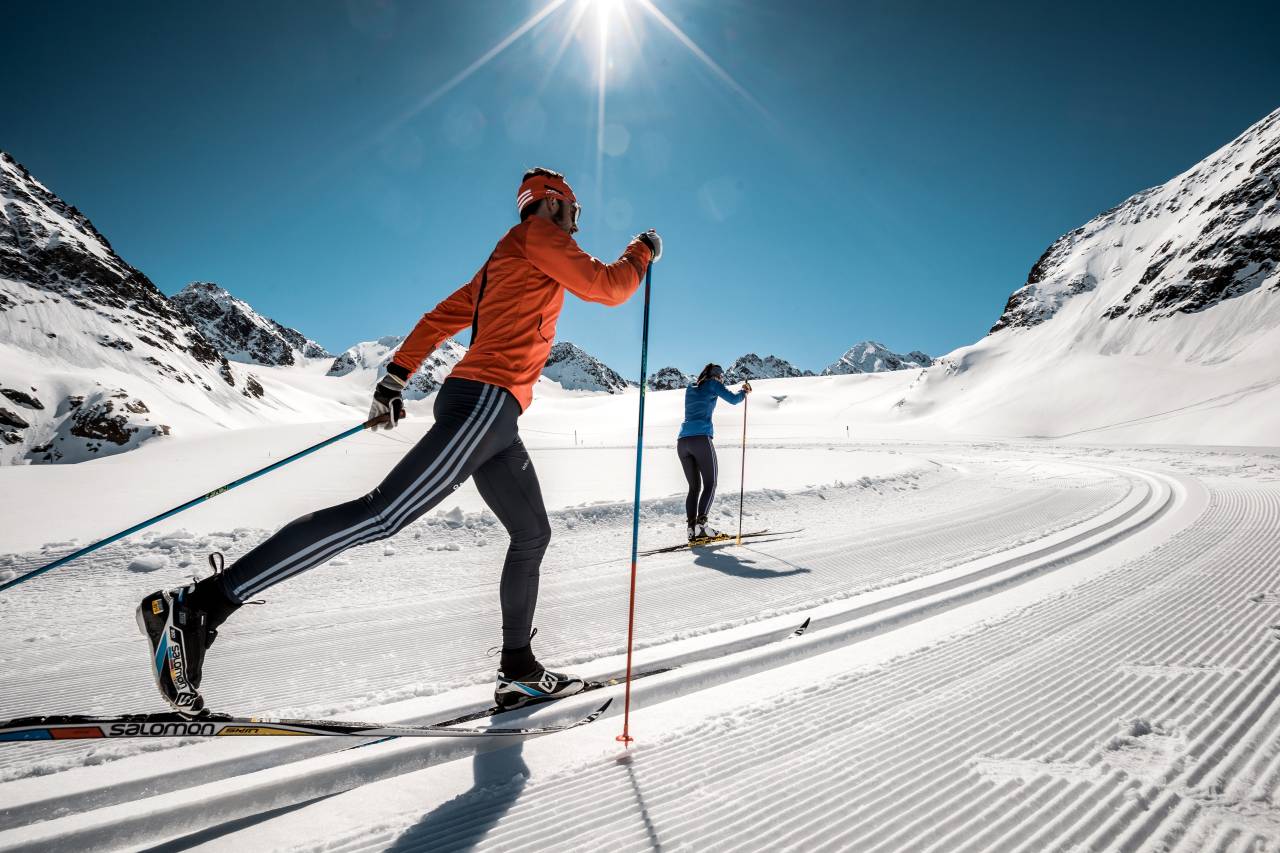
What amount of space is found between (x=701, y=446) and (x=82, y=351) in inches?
2904

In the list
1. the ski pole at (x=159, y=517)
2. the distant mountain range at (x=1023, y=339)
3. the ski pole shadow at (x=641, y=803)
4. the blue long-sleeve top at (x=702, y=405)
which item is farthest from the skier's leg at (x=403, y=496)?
the distant mountain range at (x=1023, y=339)

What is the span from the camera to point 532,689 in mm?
2318

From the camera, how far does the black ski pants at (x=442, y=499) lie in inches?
72.8

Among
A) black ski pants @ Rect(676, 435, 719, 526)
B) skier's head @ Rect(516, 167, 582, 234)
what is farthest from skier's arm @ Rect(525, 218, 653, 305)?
black ski pants @ Rect(676, 435, 719, 526)

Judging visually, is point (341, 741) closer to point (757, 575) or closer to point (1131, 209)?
point (757, 575)

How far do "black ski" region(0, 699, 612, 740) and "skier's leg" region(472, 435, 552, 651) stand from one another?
0.43m

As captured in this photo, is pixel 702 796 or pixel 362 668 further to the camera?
pixel 362 668

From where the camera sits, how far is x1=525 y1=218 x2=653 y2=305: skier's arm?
7.03 feet

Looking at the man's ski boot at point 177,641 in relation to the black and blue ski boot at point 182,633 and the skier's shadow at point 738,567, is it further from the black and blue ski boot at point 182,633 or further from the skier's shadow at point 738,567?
the skier's shadow at point 738,567

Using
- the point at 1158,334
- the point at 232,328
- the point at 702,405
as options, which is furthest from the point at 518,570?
the point at 232,328

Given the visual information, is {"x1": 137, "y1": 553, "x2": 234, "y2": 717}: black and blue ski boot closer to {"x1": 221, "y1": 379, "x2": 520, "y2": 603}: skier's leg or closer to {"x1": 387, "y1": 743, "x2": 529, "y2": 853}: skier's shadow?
{"x1": 221, "y1": 379, "x2": 520, "y2": 603}: skier's leg

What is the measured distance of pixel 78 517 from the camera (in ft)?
19.1

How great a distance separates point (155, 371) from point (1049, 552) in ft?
237

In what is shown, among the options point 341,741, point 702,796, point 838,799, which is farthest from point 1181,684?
point 341,741
